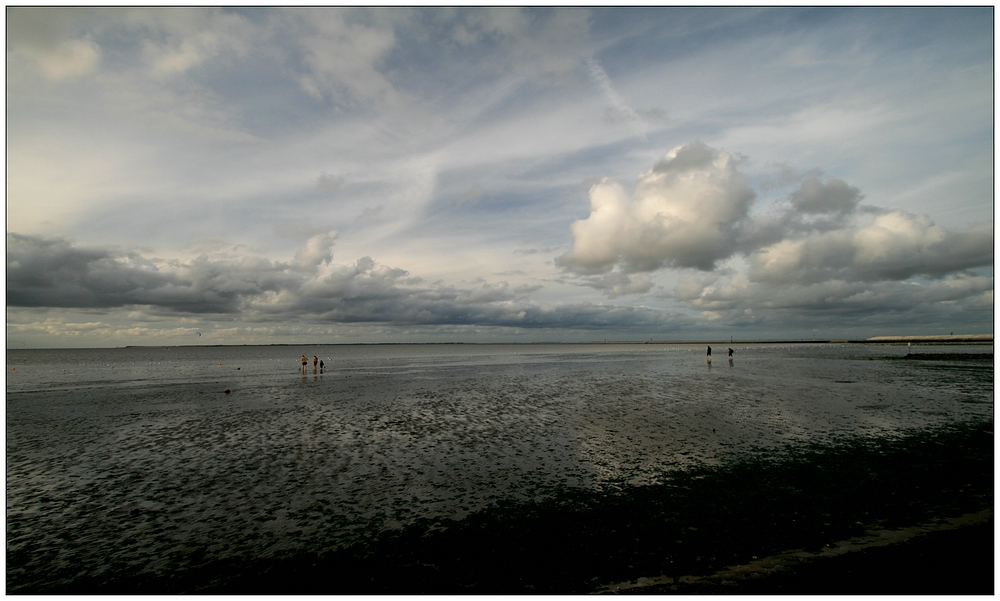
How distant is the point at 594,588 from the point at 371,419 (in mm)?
21598

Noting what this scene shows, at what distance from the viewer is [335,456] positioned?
752 inches

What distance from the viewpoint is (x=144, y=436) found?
77.1 ft

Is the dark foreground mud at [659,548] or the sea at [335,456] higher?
the dark foreground mud at [659,548]

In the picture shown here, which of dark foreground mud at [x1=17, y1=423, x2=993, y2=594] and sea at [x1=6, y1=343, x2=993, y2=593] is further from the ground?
dark foreground mud at [x1=17, y1=423, x2=993, y2=594]

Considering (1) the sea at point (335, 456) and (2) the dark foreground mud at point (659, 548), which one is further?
(1) the sea at point (335, 456)

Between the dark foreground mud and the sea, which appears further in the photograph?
the sea

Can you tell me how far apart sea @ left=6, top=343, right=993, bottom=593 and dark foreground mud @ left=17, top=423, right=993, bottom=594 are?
383 millimetres

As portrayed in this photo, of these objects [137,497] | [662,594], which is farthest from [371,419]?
[662,594]

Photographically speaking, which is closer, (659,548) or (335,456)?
(659,548)

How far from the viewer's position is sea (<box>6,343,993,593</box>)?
1123 cm

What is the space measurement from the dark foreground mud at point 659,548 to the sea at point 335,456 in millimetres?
383

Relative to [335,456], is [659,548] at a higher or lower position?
higher

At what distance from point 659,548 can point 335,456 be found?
14.2 metres

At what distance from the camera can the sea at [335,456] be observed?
11.2 m
